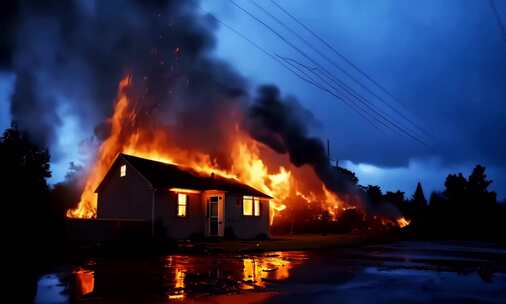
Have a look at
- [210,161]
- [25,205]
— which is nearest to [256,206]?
[210,161]

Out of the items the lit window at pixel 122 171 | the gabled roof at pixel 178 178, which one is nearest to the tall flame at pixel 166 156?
the gabled roof at pixel 178 178

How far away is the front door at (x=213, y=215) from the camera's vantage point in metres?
29.6

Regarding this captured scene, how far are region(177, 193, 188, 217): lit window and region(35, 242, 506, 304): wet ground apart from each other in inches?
497

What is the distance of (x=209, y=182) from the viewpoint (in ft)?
101

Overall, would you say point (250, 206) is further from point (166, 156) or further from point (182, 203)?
point (166, 156)

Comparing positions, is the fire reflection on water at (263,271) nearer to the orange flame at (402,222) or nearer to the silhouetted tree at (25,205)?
the silhouetted tree at (25,205)

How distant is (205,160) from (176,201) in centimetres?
883

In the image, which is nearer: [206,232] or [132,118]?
[206,232]

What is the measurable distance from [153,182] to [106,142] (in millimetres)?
12295

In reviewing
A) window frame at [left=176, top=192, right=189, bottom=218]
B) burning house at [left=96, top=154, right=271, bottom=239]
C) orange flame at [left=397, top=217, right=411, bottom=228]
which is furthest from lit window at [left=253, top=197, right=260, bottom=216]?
orange flame at [left=397, top=217, right=411, bottom=228]

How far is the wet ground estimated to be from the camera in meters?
8.54

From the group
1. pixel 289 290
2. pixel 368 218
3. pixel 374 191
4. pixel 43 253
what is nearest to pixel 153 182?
pixel 43 253

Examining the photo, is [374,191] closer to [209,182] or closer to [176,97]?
[176,97]

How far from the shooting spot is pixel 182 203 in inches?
1113
